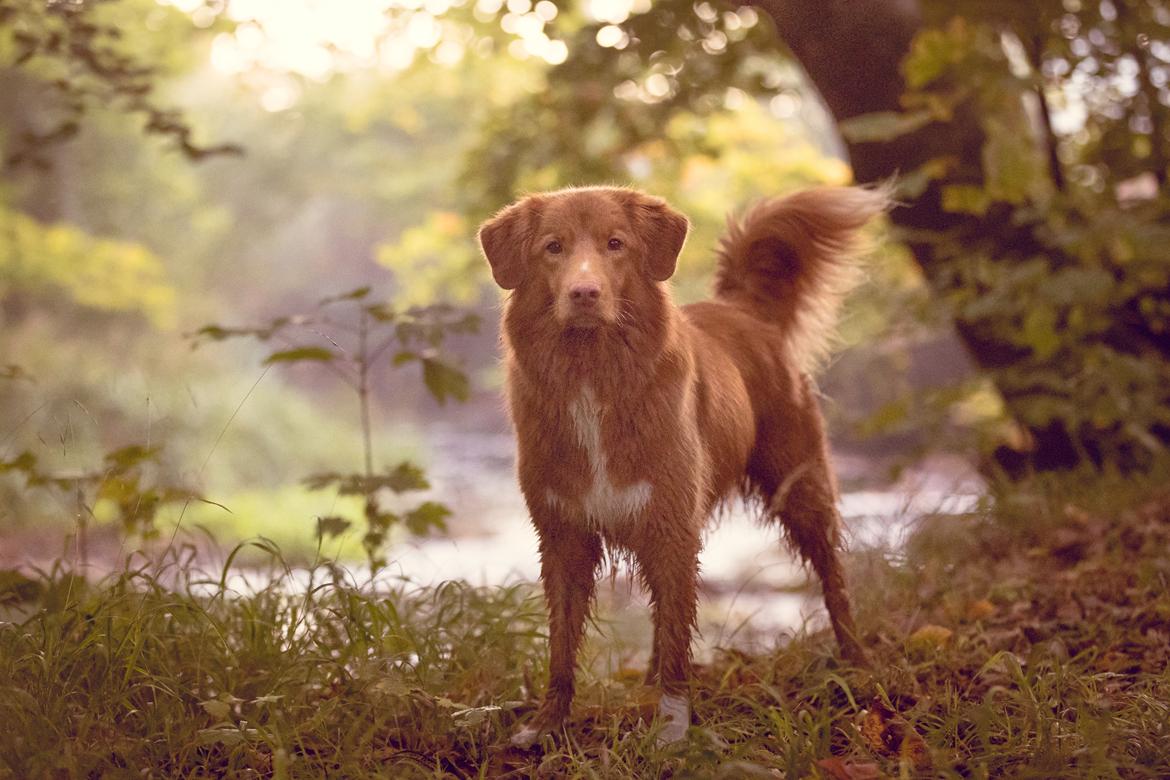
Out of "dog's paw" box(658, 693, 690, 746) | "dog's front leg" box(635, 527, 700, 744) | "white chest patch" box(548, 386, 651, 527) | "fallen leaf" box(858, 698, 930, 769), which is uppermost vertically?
"white chest patch" box(548, 386, 651, 527)

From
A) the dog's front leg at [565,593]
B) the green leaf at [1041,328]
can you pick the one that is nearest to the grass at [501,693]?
the dog's front leg at [565,593]

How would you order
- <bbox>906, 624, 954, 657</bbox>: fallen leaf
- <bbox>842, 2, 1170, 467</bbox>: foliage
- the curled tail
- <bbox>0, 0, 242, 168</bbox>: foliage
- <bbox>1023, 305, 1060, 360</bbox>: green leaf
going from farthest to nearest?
<bbox>1023, 305, 1060, 360</bbox>: green leaf → <bbox>842, 2, 1170, 467</bbox>: foliage → the curled tail → <bbox>0, 0, 242, 168</bbox>: foliage → <bbox>906, 624, 954, 657</bbox>: fallen leaf

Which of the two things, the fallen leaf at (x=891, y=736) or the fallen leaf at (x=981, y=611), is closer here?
the fallen leaf at (x=891, y=736)

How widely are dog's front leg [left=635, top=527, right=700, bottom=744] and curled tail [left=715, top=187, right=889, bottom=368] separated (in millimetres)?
1349

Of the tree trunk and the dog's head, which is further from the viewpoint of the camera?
the tree trunk

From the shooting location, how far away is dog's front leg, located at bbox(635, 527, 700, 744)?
2967 mm

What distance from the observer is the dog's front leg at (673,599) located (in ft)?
9.73

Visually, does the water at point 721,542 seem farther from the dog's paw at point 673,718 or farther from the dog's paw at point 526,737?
the dog's paw at point 526,737

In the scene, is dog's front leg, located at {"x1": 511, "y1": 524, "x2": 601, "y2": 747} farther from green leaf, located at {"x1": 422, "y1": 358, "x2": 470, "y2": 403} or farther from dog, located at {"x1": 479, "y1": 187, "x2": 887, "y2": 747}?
green leaf, located at {"x1": 422, "y1": 358, "x2": 470, "y2": 403}

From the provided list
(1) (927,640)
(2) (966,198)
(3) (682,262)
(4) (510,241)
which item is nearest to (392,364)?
(4) (510,241)

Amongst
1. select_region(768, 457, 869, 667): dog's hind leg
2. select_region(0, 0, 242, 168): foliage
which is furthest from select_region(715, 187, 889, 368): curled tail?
select_region(0, 0, 242, 168): foliage

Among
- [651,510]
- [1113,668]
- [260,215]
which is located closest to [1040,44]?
[1113,668]

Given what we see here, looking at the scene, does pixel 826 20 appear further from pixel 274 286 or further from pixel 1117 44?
pixel 274 286

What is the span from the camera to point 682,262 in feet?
35.0
